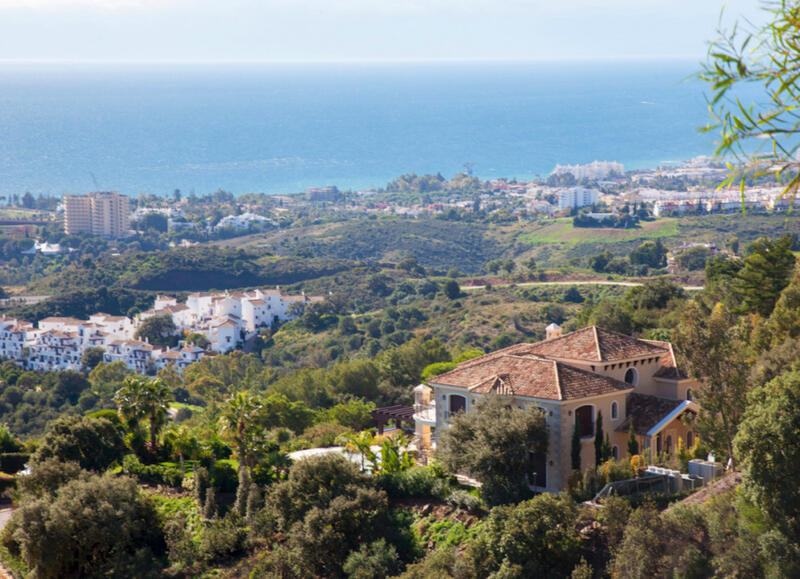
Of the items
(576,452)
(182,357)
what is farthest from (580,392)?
(182,357)

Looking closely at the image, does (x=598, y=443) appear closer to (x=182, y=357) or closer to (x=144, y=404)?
(x=144, y=404)

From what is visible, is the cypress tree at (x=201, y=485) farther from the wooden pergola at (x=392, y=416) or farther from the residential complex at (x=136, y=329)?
the residential complex at (x=136, y=329)

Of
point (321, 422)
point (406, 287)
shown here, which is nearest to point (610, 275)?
point (406, 287)

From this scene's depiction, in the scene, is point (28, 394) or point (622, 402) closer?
point (622, 402)

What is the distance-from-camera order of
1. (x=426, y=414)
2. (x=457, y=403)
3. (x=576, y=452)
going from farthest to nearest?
(x=426, y=414), (x=457, y=403), (x=576, y=452)

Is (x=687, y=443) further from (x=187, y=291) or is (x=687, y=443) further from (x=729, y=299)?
(x=187, y=291)

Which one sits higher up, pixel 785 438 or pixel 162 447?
pixel 785 438
